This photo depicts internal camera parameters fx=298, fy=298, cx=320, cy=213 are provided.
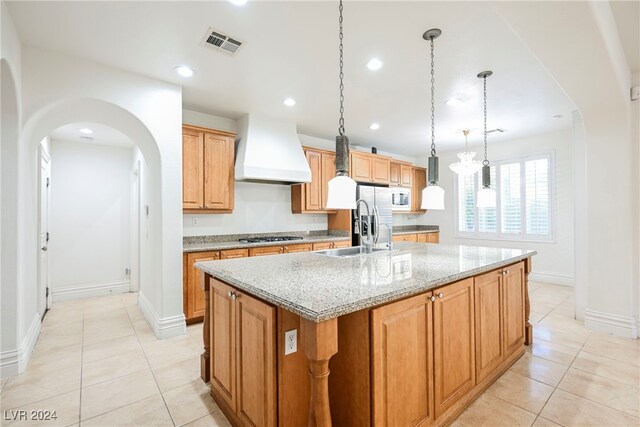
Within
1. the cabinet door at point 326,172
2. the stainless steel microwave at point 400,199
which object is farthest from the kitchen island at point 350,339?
the stainless steel microwave at point 400,199

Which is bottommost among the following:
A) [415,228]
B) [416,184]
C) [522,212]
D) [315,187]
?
[415,228]

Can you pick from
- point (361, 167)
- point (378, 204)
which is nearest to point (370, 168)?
point (361, 167)

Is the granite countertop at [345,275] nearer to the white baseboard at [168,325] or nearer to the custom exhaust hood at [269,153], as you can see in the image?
the white baseboard at [168,325]

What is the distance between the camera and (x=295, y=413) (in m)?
1.49

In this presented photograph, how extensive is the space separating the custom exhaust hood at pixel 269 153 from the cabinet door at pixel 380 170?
153cm

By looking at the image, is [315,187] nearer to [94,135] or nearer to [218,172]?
[218,172]

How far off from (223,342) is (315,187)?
3336 millimetres

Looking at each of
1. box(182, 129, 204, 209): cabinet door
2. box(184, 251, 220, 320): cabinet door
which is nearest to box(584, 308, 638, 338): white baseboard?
box(184, 251, 220, 320): cabinet door

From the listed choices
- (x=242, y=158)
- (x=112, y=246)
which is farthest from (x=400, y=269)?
(x=112, y=246)

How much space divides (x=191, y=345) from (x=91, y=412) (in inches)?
40.3

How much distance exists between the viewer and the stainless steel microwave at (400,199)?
5887 mm

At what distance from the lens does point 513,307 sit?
2.50 metres

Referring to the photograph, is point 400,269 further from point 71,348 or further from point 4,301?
point 71,348

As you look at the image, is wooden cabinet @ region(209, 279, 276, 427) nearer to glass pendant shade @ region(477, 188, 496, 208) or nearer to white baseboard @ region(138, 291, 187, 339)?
white baseboard @ region(138, 291, 187, 339)
